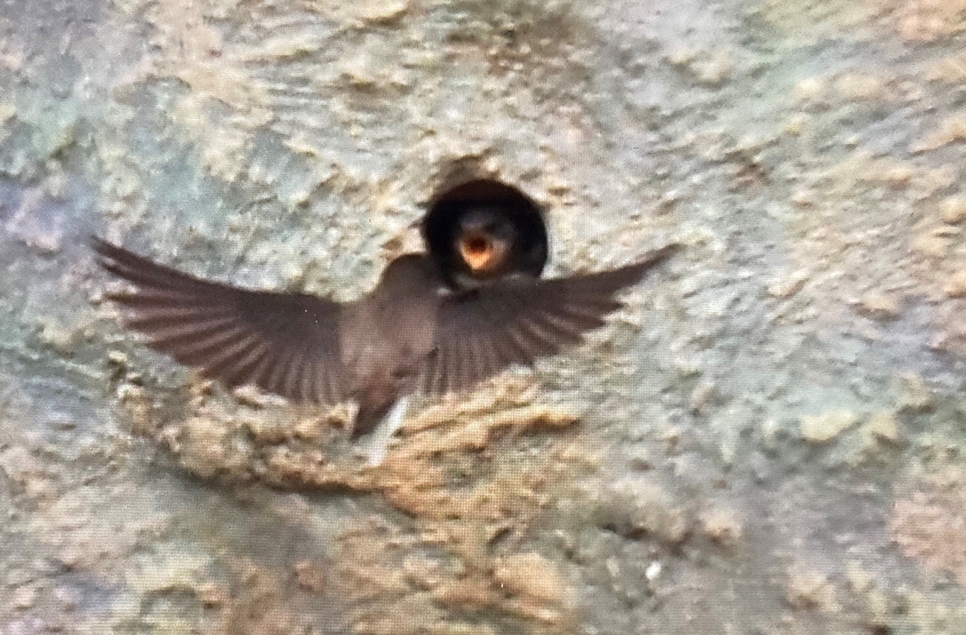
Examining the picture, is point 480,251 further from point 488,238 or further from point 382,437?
point 382,437

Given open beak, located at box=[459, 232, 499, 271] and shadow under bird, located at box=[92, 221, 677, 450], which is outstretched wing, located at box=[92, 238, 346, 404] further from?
open beak, located at box=[459, 232, 499, 271]

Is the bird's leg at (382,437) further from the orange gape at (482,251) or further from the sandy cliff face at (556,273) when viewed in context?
the orange gape at (482,251)

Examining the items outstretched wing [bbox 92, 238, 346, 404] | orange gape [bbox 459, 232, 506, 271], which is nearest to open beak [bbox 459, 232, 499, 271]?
orange gape [bbox 459, 232, 506, 271]

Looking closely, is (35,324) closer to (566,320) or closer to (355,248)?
(355,248)

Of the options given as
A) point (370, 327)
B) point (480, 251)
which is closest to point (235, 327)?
point (370, 327)

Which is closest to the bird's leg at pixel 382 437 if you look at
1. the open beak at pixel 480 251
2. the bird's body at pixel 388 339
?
the bird's body at pixel 388 339

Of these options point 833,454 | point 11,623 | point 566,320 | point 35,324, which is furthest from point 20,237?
point 833,454
